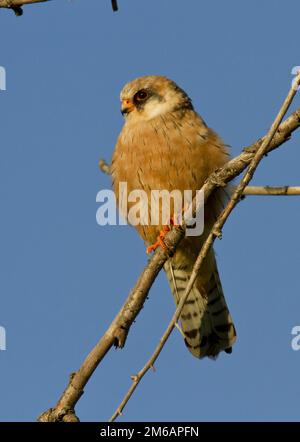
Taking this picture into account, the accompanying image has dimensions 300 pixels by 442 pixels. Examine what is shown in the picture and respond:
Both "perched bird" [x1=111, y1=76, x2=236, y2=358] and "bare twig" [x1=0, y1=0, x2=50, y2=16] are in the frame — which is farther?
"perched bird" [x1=111, y1=76, x2=236, y2=358]

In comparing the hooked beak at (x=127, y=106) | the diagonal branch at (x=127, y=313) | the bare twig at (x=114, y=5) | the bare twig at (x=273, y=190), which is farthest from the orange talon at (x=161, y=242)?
the bare twig at (x=114, y=5)

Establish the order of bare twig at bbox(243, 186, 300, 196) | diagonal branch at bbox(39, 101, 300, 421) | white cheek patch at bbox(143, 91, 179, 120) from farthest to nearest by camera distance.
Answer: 1. white cheek patch at bbox(143, 91, 179, 120)
2. bare twig at bbox(243, 186, 300, 196)
3. diagonal branch at bbox(39, 101, 300, 421)

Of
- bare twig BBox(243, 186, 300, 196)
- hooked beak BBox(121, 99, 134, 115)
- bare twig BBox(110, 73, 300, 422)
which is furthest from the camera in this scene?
hooked beak BBox(121, 99, 134, 115)

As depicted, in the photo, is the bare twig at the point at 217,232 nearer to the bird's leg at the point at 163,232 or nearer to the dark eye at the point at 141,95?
the bird's leg at the point at 163,232

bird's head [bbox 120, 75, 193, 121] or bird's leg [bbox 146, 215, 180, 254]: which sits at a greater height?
bird's head [bbox 120, 75, 193, 121]

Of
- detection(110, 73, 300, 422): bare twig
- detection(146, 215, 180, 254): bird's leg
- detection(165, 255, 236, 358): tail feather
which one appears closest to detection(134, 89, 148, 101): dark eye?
detection(146, 215, 180, 254): bird's leg

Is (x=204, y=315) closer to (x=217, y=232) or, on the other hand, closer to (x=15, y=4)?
(x=217, y=232)

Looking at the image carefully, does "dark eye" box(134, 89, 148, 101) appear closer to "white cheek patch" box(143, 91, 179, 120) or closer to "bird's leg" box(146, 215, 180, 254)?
"white cheek patch" box(143, 91, 179, 120)
